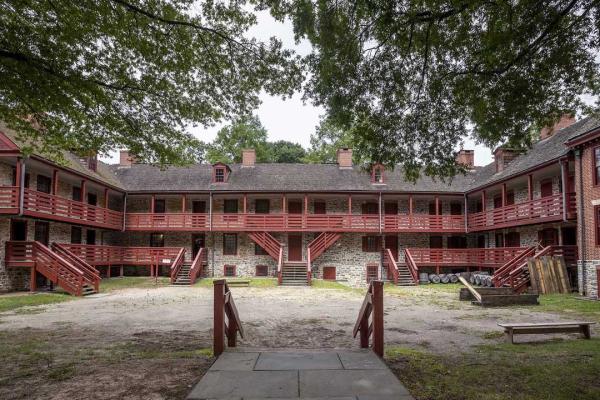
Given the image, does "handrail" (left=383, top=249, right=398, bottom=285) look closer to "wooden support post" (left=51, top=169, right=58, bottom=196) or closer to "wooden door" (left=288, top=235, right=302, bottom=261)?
"wooden door" (left=288, top=235, right=302, bottom=261)

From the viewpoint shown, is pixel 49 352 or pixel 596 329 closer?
pixel 49 352

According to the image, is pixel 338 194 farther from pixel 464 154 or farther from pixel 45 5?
pixel 45 5

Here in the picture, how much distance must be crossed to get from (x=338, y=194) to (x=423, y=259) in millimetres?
7065

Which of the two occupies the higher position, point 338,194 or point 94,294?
point 338,194

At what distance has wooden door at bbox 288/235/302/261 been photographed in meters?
30.5

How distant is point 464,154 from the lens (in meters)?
33.5

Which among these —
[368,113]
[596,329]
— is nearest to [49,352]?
[368,113]

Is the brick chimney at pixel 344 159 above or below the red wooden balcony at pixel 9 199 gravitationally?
above

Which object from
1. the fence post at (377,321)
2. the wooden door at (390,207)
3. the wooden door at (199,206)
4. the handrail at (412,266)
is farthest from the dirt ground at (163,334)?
the wooden door at (199,206)

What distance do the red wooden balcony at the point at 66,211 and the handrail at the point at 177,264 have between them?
15.2ft

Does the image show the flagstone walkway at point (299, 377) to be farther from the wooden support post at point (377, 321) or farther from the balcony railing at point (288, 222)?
the balcony railing at point (288, 222)

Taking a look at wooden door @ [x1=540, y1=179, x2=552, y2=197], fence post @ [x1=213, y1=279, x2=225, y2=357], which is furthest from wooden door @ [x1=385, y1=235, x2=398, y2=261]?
fence post @ [x1=213, y1=279, x2=225, y2=357]

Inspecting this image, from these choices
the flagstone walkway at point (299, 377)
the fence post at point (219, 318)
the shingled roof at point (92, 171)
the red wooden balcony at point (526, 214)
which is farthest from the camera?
the shingled roof at point (92, 171)

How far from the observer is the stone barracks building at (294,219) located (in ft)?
75.9
